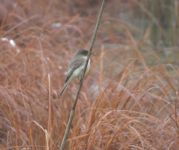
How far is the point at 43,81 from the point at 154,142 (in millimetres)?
1066

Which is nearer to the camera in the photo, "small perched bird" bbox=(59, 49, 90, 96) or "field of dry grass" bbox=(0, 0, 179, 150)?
"field of dry grass" bbox=(0, 0, 179, 150)

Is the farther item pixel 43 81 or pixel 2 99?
pixel 43 81

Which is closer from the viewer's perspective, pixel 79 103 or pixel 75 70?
pixel 75 70

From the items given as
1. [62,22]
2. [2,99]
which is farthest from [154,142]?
[62,22]

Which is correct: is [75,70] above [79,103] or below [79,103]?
above

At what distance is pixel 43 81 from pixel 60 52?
97 cm

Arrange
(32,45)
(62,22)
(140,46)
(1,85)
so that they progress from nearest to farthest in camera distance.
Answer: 1. (1,85)
2. (32,45)
3. (140,46)
4. (62,22)

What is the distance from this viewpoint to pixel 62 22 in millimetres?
6930

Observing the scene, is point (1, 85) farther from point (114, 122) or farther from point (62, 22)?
point (62, 22)

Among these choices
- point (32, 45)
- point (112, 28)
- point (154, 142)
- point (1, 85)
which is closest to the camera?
point (154, 142)

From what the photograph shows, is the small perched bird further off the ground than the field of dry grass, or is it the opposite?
the small perched bird

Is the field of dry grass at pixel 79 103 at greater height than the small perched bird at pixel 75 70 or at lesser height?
lesser

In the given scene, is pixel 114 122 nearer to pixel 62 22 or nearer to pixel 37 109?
pixel 37 109

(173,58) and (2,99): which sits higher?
(2,99)
